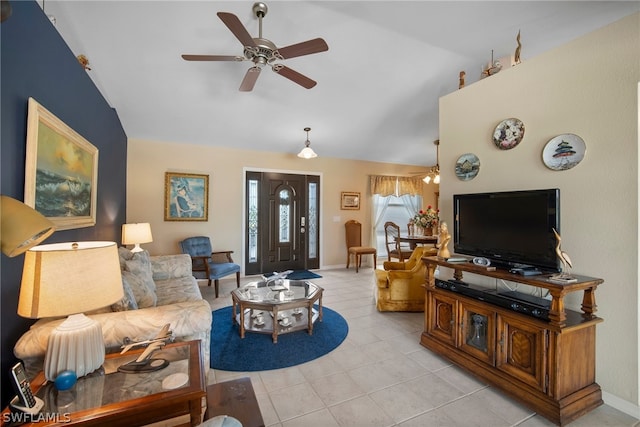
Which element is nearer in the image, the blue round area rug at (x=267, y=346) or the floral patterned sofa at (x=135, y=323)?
the floral patterned sofa at (x=135, y=323)

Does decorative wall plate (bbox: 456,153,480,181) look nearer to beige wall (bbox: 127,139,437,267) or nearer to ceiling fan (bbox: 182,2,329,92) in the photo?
ceiling fan (bbox: 182,2,329,92)

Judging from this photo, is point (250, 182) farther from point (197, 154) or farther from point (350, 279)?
point (350, 279)

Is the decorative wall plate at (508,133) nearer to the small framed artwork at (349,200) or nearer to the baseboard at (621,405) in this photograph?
the baseboard at (621,405)

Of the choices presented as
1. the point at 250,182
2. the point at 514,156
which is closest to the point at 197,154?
the point at 250,182

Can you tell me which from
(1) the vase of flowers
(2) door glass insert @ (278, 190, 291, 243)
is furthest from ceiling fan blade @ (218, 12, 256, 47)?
(1) the vase of flowers

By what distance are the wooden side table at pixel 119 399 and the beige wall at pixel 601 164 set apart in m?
2.58

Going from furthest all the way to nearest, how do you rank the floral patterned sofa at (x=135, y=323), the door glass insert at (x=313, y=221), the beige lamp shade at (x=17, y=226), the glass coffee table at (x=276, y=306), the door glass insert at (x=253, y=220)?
the door glass insert at (x=313, y=221) < the door glass insert at (x=253, y=220) < the glass coffee table at (x=276, y=306) < the floral patterned sofa at (x=135, y=323) < the beige lamp shade at (x=17, y=226)

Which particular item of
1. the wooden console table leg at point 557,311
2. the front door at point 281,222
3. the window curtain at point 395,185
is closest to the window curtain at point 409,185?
the window curtain at point 395,185

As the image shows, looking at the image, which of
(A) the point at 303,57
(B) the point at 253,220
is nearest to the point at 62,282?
(A) the point at 303,57

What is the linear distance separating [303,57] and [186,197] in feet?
10.2

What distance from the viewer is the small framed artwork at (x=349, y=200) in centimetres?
625

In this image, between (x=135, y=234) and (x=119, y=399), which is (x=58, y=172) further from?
(x=135, y=234)

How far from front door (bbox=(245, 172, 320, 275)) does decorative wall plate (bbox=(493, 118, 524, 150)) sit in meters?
3.87

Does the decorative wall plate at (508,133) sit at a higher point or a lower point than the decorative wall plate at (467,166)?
higher
